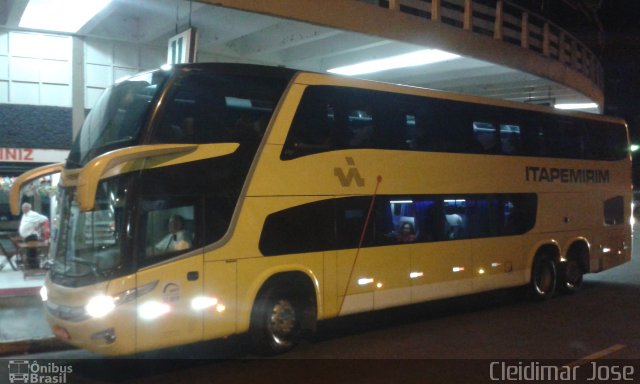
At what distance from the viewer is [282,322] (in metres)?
9.62

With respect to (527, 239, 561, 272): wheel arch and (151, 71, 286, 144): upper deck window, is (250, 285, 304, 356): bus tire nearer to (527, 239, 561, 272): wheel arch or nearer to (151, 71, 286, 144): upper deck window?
(151, 71, 286, 144): upper deck window

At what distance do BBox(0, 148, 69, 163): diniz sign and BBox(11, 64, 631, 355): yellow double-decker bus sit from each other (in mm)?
7747

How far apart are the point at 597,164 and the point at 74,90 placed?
461 inches

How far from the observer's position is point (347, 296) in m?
10.4

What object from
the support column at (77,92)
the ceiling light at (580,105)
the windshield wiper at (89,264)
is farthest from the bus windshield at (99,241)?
the ceiling light at (580,105)

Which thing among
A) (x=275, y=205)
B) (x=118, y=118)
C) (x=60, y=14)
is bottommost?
(x=275, y=205)

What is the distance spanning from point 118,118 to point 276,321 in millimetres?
3466

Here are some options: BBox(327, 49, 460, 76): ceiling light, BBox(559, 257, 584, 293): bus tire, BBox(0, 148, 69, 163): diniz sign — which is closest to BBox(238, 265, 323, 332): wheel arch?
BBox(559, 257, 584, 293): bus tire

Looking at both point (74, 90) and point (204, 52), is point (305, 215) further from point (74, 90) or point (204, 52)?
point (204, 52)

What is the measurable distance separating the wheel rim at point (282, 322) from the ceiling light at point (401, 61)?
871cm

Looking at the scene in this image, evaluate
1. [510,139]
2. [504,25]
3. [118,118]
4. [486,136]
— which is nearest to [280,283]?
[118,118]

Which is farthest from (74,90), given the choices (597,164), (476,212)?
(597,164)

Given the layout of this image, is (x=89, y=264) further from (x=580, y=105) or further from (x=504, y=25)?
(x=580, y=105)

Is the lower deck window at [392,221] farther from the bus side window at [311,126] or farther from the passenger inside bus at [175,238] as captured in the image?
the passenger inside bus at [175,238]
